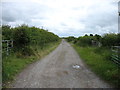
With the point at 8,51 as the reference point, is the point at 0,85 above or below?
below

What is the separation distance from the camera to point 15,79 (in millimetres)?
6273

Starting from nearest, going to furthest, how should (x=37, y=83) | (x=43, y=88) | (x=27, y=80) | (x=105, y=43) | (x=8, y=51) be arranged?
(x=43, y=88) → (x=37, y=83) → (x=27, y=80) → (x=8, y=51) → (x=105, y=43)

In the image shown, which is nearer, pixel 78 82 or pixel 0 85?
pixel 0 85

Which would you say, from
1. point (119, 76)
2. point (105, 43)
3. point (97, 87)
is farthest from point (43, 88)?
point (105, 43)

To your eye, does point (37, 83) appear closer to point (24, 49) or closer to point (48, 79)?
point (48, 79)

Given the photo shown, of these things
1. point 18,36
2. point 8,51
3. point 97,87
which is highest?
point 18,36

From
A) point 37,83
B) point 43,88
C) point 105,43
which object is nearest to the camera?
point 43,88

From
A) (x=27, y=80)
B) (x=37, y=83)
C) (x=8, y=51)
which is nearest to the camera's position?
Answer: (x=37, y=83)

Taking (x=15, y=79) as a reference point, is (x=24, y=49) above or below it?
above

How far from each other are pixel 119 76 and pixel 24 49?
29.4ft

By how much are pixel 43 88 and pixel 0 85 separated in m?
1.61

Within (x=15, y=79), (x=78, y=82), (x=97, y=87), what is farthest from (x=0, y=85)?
(x=97, y=87)

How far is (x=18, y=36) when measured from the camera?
42.4 ft

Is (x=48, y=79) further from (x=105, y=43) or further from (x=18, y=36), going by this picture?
(x=105, y=43)
